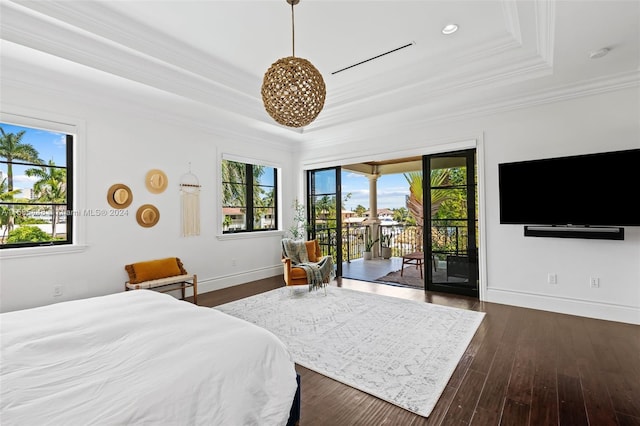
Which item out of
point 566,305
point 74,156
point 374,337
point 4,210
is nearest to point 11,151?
point 74,156

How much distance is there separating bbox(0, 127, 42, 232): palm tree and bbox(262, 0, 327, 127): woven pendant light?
302 cm

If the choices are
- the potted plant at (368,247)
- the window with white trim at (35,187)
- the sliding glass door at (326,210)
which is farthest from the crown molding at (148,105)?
the potted plant at (368,247)

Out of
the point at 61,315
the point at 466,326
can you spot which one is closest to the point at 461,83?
the point at 466,326

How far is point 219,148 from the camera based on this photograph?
17.0 feet

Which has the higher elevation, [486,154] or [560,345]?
[486,154]

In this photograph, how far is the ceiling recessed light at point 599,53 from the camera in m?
2.84

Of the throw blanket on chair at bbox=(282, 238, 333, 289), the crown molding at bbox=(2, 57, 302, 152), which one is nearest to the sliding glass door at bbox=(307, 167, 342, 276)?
the crown molding at bbox=(2, 57, 302, 152)

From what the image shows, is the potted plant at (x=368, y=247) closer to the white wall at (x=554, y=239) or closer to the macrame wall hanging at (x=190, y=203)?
the white wall at (x=554, y=239)

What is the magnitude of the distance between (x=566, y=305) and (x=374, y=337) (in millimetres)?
2594

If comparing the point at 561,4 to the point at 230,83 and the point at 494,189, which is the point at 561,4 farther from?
the point at 230,83

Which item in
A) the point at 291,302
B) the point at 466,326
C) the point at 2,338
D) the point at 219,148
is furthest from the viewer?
the point at 219,148

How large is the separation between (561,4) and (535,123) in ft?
6.73

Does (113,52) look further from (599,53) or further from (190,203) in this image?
(599,53)

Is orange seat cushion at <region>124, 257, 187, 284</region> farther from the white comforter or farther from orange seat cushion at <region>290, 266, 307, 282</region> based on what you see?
the white comforter
